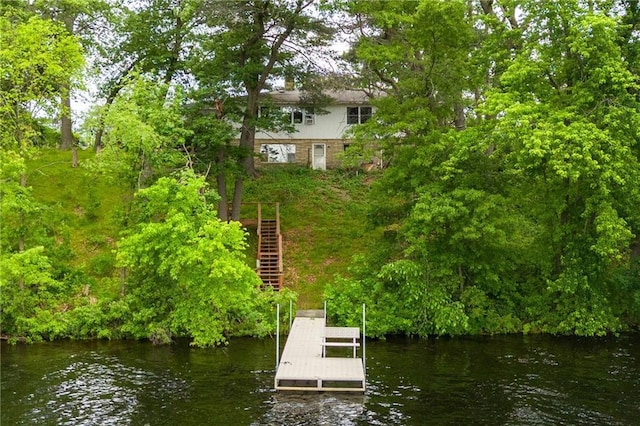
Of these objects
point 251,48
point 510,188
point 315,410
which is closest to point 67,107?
point 251,48

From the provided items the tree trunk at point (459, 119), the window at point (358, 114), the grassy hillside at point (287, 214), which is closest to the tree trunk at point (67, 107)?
the grassy hillside at point (287, 214)

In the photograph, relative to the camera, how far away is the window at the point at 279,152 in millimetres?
45938

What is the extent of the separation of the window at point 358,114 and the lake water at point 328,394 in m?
25.4

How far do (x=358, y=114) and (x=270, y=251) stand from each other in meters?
18.5

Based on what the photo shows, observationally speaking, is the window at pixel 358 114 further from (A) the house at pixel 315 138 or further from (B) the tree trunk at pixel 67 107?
(B) the tree trunk at pixel 67 107

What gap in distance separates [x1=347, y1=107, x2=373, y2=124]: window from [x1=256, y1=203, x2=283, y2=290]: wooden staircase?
14.1 metres

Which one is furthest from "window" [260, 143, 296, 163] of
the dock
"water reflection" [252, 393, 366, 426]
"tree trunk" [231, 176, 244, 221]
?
"water reflection" [252, 393, 366, 426]

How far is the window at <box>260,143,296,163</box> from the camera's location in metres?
45.9

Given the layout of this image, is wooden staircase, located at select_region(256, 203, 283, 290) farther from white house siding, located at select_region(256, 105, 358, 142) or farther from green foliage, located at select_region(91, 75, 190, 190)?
white house siding, located at select_region(256, 105, 358, 142)

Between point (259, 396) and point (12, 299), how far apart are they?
11665mm

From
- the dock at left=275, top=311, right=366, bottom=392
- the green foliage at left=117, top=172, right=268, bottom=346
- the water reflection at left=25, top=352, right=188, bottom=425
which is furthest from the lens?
the green foliage at left=117, top=172, right=268, bottom=346

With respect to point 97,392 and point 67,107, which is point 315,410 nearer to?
point 97,392

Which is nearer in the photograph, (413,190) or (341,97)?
(413,190)

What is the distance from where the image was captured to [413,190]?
25.8m
